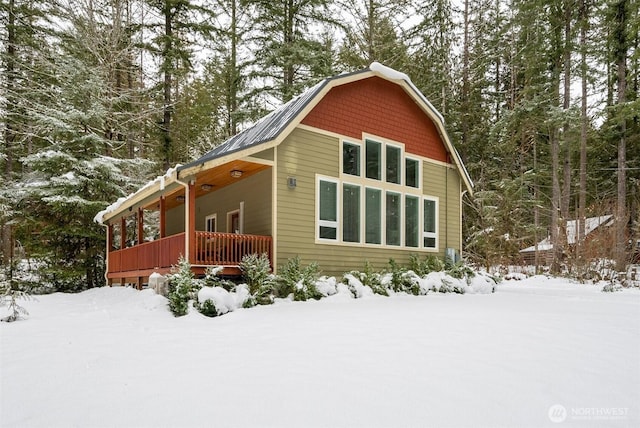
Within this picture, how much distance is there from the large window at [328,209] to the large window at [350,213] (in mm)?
265

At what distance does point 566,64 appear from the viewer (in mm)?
18422

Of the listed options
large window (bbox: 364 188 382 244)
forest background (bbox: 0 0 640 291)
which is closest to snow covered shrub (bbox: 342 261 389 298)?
large window (bbox: 364 188 382 244)

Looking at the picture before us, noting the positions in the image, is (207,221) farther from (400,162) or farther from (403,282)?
(403,282)

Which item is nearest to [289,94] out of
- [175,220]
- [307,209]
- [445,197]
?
[175,220]

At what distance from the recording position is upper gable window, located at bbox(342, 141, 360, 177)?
10977 mm

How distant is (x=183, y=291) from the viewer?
728cm

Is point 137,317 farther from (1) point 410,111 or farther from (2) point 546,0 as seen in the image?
(2) point 546,0

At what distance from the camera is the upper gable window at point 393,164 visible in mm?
11854

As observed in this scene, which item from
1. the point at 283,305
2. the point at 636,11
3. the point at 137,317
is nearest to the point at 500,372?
the point at 283,305

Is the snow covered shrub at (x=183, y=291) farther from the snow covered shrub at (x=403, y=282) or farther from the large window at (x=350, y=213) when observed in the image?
the snow covered shrub at (x=403, y=282)

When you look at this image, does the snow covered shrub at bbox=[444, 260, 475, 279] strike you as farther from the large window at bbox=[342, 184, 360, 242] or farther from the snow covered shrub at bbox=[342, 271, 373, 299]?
the snow covered shrub at bbox=[342, 271, 373, 299]

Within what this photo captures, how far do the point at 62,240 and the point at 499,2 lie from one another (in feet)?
74.9

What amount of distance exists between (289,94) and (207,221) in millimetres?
7328

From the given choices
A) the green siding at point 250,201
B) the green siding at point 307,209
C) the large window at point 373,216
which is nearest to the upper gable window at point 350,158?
the green siding at point 307,209
